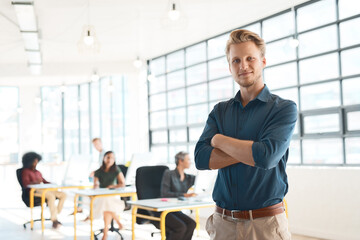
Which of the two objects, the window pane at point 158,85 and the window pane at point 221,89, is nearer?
the window pane at point 221,89

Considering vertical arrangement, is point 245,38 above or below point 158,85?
below

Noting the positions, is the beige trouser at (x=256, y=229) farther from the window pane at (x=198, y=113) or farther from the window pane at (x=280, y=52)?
the window pane at (x=198, y=113)

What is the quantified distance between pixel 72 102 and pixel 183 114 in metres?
5.39

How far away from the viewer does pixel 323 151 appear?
681cm

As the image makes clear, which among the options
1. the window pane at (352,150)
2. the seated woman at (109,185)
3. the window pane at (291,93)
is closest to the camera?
the window pane at (352,150)

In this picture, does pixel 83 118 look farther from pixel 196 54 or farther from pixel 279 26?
pixel 279 26

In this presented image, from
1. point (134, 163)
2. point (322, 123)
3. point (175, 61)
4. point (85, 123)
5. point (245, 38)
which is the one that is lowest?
point (134, 163)

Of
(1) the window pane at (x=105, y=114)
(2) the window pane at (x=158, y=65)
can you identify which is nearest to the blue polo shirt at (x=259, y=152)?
(2) the window pane at (x=158, y=65)

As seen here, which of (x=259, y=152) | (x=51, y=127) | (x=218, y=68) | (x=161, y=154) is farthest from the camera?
(x=51, y=127)

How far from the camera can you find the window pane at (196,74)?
9.57m

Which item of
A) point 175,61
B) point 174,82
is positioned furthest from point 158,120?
point 175,61

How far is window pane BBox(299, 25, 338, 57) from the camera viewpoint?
6680 millimetres

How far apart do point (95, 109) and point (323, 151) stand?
8058 millimetres

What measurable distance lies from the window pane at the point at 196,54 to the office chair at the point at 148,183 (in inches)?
174
